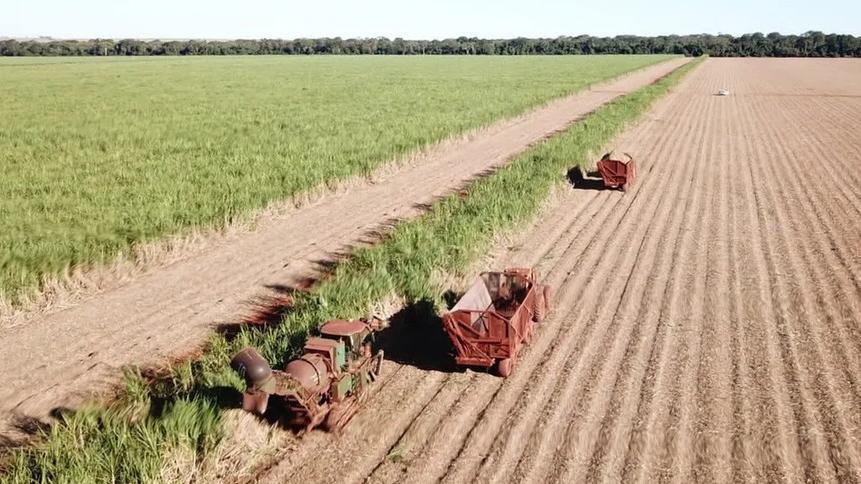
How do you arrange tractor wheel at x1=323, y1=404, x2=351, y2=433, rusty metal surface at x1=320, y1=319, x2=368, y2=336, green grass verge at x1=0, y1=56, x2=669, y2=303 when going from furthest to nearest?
green grass verge at x1=0, y1=56, x2=669, y2=303 < rusty metal surface at x1=320, y1=319, x2=368, y2=336 < tractor wheel at x1=323, y1=404, x2=351, y2=433

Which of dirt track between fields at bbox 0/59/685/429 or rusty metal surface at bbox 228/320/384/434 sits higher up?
rusty metal surface at bbox 228/320/384/434

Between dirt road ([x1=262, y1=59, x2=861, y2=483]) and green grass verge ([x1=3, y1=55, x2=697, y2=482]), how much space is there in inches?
31.0

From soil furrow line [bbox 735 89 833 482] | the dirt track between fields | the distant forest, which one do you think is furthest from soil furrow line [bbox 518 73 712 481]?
the distant forest

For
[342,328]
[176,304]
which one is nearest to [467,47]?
[176,304]

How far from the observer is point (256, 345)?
7.39 m

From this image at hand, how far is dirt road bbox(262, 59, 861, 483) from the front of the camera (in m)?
5.81

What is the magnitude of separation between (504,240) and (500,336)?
5429mm

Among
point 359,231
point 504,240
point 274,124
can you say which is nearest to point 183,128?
point 274,124

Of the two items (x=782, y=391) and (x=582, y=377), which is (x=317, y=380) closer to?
(x=582, y=377)

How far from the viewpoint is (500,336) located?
7.20 metres

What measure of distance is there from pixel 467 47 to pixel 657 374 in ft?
539

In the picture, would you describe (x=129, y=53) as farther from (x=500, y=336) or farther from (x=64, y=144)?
(x=500, y=336)

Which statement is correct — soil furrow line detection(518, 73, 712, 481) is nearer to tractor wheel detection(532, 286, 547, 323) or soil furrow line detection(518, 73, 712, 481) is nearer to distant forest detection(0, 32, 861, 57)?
tractor wheel detection(532, 286, 547, 323)

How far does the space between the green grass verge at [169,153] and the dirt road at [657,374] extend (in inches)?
228
